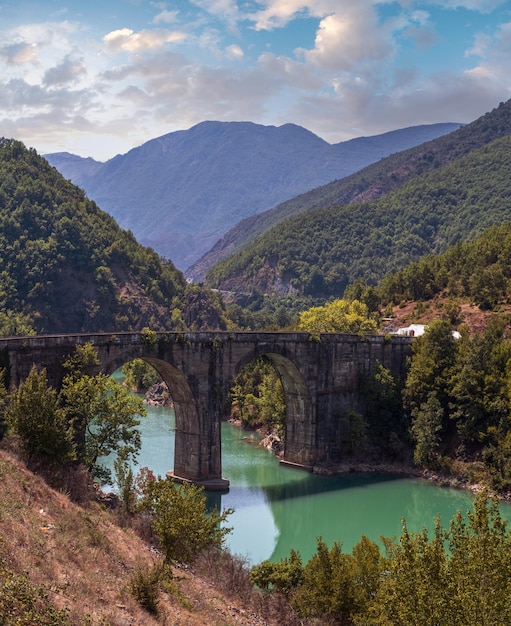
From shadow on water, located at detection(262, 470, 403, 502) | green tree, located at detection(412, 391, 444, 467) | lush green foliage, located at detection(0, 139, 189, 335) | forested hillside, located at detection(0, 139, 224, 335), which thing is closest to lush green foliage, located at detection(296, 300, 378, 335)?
green tree, located at detection(412, 391, 444, 467)

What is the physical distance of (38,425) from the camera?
30.1m

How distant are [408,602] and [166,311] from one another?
11329 cm

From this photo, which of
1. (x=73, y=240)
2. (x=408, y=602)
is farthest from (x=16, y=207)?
(x=408, y=602)

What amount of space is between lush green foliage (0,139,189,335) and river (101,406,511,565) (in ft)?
189

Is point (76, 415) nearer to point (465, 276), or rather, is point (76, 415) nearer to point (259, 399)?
point (259, 399)

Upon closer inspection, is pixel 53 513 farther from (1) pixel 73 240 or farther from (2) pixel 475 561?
(1) pixel 73 240

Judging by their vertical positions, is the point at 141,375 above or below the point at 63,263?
below

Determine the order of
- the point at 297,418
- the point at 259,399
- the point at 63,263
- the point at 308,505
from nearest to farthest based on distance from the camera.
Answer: the point at 308,505 → the point at 297,418 → the point at 259,399 → the point at 63,263

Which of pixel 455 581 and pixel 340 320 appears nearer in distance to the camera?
pixel 455 581

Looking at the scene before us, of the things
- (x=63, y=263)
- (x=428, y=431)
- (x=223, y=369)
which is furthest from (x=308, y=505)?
(x=63, y=263)

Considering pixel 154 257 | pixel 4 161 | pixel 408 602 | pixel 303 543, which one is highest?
pixel 4 161

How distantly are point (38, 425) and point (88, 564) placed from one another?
10.0 meters

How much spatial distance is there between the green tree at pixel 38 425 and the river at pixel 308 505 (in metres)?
12.3

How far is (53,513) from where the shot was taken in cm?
2511
